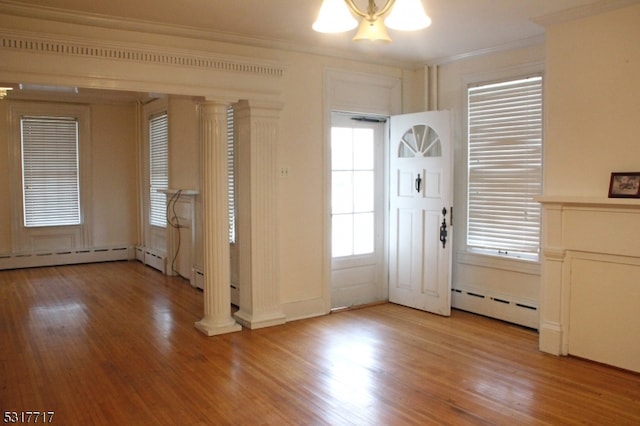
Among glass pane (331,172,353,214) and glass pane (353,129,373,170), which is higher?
glass pane (353,129,373,170)

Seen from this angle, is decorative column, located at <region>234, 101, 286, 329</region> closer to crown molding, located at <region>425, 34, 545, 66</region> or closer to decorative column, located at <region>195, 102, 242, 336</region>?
decorative column, located at <region>195, 102, 242, 336</region>

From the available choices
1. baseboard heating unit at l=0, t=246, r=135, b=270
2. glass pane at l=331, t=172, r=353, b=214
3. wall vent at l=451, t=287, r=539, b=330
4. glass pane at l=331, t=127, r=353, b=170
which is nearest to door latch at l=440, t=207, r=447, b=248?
wall vent at l=451, t=287, r=539, b=330

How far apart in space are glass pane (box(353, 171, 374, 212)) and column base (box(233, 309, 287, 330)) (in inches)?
56.9

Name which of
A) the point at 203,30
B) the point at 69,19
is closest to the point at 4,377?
the point at 69,19

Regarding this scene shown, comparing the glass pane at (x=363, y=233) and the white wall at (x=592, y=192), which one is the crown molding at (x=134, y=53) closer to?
the glass pane at (x=363, y=233)

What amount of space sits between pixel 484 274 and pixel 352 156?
71.8 inches

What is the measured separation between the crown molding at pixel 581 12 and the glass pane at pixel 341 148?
2.13 meters

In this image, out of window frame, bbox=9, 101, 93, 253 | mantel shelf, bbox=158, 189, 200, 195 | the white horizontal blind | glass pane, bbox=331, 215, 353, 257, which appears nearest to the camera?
glass pane, bbox=331, 215, 353, 257

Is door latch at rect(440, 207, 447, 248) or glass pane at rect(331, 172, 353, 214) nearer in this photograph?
door latch at rect(440, 207, 447, 248)

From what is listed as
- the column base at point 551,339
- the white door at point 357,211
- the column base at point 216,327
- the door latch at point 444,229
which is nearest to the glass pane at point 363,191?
the white door at point 357,211

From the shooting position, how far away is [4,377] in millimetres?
3750

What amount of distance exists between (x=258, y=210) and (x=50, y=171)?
4.94m

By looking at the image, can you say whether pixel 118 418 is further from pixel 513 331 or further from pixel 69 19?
pixel 513 331

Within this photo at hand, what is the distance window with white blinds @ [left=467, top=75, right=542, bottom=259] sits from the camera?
4.86 metres
